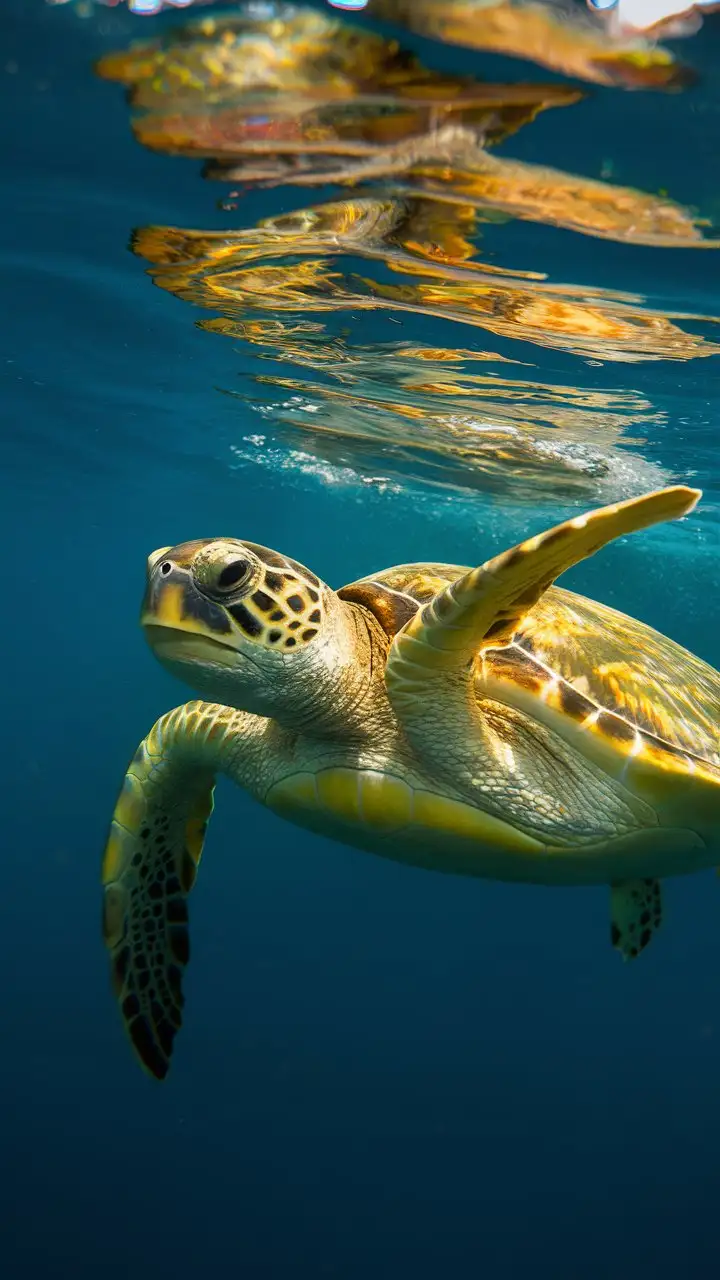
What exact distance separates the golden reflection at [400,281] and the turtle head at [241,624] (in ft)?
10.3

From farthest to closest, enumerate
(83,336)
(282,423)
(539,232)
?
Answer: (282,423)
(83,336)
(539,232)

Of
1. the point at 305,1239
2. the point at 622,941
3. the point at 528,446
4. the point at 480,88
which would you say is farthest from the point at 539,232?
the point at 305,1239

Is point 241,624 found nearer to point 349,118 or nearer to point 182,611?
point 182,611

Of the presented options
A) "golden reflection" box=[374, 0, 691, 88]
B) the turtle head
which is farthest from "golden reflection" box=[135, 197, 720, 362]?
the turtle head

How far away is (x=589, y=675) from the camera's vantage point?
2.94 metres

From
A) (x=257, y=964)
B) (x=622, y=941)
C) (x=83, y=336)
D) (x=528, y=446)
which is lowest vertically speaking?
(x=257, y=964)

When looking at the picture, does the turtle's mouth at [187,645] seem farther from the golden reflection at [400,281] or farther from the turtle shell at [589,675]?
the golden reflection at [400,281]

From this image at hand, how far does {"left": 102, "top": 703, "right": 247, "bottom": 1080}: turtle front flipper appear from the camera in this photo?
3535 millimetres

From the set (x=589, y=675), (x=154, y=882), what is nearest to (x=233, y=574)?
(x=589, y=675)

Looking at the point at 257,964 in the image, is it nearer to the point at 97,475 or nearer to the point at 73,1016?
the point at 73,1016

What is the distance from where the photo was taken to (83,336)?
8.70 metres

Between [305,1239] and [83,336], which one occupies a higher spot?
[83,336]

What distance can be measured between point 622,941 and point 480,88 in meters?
4.12

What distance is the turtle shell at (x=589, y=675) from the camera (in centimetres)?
276
